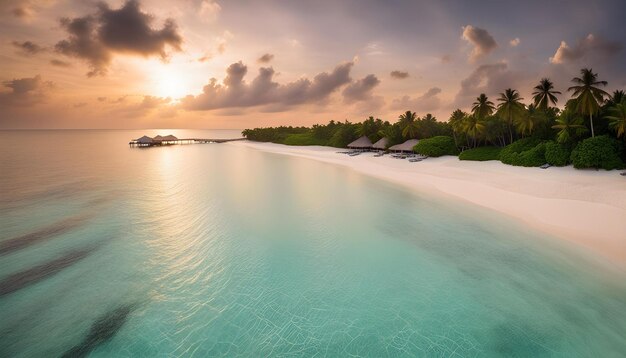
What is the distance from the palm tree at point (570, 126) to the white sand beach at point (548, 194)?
3727 millimetres

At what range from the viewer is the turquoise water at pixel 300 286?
893 cm

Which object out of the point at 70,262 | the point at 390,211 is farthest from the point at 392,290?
the point at 70,262

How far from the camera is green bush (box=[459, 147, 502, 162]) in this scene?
3902 cm

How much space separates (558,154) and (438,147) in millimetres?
16970

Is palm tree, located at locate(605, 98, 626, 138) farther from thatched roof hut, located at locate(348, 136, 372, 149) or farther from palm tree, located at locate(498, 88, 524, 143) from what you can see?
thatched roof hut, located at locate(348, 136, 372, 149)

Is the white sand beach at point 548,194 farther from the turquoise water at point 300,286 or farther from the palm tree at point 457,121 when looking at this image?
the palm tree at point 457,121

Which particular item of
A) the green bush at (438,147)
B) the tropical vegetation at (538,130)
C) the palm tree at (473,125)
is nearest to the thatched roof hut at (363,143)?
the tropical vegetation at (538,130)

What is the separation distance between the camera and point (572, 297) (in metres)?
10.7

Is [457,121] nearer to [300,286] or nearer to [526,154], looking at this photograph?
[526,154]

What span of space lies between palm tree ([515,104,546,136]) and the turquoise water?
23.3 metres

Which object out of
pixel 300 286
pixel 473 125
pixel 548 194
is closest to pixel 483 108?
pixel 473 125

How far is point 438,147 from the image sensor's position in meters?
45.5

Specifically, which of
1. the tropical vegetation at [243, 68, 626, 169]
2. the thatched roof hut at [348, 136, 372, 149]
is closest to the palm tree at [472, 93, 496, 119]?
the tropical vegetation at [243, 68, 626, 169]

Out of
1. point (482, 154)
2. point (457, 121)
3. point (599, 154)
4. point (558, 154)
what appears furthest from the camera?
point (457, 121)
